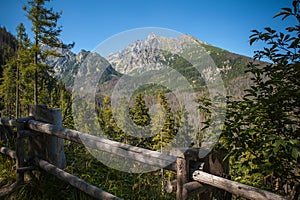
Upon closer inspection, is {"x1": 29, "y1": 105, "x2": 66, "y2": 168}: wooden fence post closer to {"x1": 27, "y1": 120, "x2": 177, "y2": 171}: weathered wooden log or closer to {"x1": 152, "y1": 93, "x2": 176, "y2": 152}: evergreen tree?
{"x1": 27, "y1": 120, "x2": 177, "y2": 171}: weathered wooden log

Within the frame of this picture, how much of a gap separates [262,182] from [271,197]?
1.21 meters

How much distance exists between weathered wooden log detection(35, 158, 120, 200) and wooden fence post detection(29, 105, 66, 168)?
0.46 feet

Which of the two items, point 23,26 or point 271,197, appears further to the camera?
point 23,26

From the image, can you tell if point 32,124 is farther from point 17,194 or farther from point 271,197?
point 271,197

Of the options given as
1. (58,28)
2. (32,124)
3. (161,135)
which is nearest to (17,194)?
(32,124)


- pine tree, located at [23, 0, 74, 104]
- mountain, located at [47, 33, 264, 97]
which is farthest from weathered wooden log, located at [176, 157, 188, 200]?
pine tree, located at [23, 0, 74, 104]

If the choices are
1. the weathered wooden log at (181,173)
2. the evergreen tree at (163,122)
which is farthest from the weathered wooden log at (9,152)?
the evergreen tree at (163,122)

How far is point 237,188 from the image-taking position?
1769mm

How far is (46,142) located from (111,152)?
1565 millimetres

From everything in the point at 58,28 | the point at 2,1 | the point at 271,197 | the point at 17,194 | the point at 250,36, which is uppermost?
the point at 2,1

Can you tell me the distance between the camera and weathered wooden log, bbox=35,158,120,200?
2.35 m

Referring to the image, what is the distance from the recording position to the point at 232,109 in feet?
7.80

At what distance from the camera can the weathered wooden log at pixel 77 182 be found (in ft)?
7.72

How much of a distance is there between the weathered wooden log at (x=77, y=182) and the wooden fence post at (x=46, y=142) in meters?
0.14
